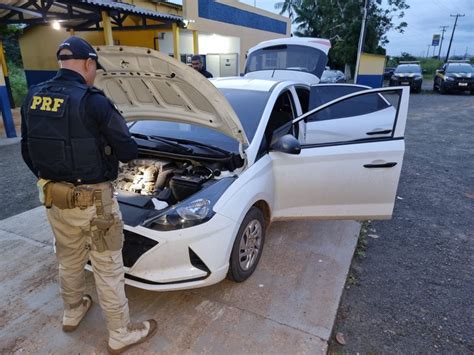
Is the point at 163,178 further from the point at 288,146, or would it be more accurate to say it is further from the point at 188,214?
the point at 288,146

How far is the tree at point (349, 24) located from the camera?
2712 centimetres

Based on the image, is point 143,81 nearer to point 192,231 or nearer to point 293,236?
point 192,231

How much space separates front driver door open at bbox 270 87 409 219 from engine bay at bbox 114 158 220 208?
2.30 ft

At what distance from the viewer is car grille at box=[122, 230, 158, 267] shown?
2223mm

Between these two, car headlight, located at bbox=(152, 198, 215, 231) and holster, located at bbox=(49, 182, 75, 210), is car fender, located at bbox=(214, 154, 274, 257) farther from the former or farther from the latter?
holster, located at bbox=(49, 182, 75, 210)

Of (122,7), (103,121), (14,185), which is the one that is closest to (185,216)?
(103,121)

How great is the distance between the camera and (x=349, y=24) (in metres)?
27.8

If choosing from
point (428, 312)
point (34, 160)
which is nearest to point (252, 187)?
point (34, 160)

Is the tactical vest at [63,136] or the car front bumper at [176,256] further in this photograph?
the car front bumper at [176,256]

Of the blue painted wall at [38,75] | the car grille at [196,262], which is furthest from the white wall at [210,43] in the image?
the car grille at [196,262]

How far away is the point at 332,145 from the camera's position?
3104mm

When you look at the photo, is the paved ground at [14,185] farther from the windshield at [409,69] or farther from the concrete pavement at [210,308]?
the windshield at [409,69]

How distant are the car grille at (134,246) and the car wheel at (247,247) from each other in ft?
2.08

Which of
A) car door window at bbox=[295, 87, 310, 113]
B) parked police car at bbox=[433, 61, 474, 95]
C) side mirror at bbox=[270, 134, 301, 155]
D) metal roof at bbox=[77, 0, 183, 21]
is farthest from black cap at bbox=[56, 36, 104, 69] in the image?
parked police car at bbox=[433, 61, 474, 95]
